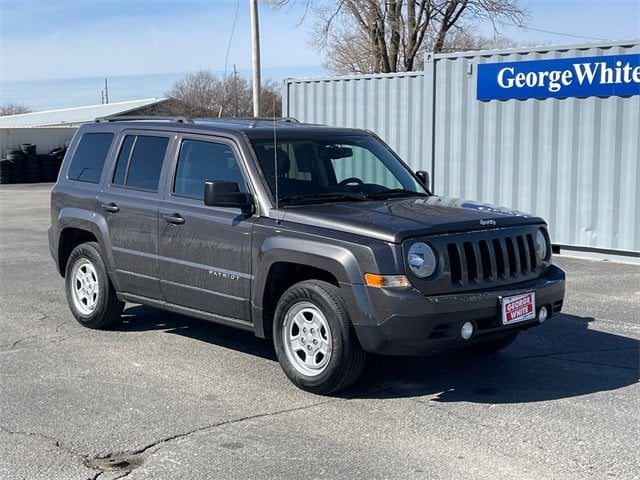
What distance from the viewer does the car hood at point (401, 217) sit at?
557cm

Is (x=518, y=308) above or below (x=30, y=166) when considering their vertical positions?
below

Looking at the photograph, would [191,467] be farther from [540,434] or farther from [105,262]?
[105,262]

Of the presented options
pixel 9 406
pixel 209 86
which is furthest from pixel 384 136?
pixel 209 86

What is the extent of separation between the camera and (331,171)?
6770mm

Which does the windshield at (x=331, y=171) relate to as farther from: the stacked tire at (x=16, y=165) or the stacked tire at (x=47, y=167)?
the stacked tire at (x=47, y=167)

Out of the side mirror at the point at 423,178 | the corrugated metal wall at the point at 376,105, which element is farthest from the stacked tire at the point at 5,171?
the side mirror at the point at 423,178

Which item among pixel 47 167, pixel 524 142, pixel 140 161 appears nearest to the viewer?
pixel 140 161

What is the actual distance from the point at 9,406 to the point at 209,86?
50336 millimetres

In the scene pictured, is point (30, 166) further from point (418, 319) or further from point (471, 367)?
point (418, 319)

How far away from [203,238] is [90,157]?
2.09 m

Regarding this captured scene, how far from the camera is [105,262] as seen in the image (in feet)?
25.0

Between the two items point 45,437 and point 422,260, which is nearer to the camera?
point 45,437

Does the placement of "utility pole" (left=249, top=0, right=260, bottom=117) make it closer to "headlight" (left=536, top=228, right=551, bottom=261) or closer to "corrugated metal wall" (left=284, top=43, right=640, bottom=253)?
"corrugated metal wall" (left=284, top=43, right=640, bottom=253)

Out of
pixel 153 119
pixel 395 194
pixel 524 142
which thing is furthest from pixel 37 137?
pixel 395 194
